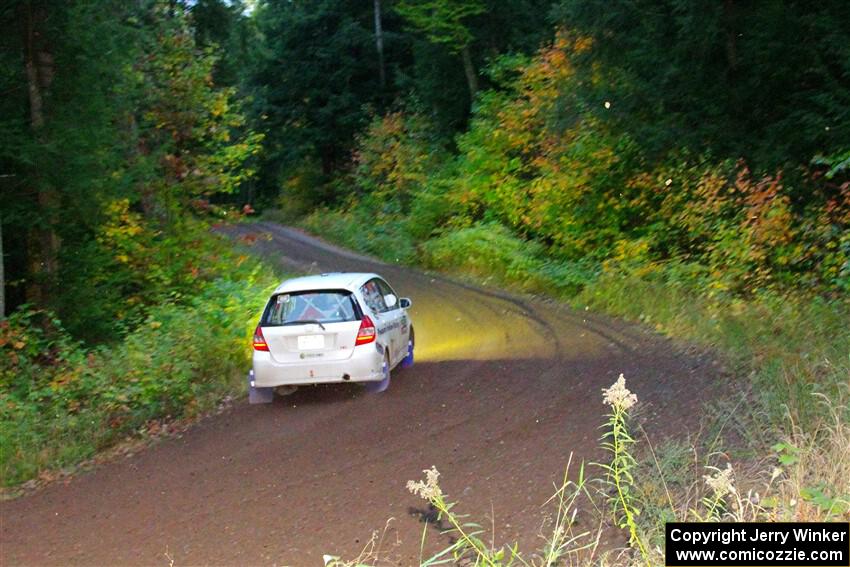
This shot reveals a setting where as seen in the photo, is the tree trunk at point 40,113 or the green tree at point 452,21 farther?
the green tree at point 452,21

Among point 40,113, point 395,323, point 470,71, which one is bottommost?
point 395,323

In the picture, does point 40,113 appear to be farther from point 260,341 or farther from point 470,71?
point 470,71

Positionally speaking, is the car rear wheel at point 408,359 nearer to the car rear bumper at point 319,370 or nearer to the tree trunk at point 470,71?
the car rear bumper at point 319,370

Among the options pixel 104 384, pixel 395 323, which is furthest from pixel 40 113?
pixel 395 323

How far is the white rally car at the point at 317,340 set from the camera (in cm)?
1230

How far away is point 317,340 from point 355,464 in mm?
3234

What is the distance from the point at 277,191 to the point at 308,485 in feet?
216

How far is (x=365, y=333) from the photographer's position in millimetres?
12383

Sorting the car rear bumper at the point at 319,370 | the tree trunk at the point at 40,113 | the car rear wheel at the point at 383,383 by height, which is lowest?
the car rear wheel at the point at 383,383

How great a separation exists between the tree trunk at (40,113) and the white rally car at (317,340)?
5424 mm

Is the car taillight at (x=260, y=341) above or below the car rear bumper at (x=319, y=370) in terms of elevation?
above

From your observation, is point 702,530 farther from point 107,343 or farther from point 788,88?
point 788,88

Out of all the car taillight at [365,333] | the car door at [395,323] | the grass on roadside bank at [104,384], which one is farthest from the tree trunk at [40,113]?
the car taillight at [365,333]

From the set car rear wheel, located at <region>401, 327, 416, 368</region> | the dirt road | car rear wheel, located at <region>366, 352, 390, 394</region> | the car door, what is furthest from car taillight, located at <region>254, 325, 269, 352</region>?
car rear wheel, located at <region>401, 327, 416, 368</region>
